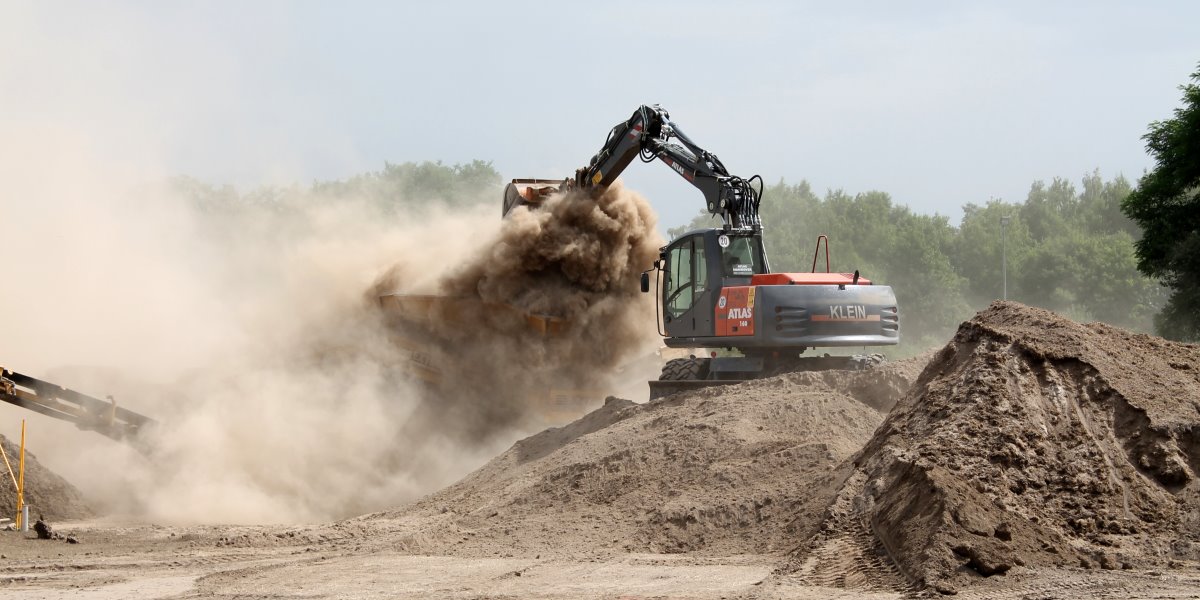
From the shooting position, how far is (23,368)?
18.6 m

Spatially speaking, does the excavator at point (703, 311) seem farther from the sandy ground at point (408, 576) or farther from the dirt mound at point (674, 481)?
the sandy ground at point (408, 576)

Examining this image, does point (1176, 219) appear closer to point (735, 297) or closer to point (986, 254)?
point (735, 297)

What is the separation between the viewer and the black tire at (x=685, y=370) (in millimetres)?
16281

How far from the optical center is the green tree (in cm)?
A: 3011

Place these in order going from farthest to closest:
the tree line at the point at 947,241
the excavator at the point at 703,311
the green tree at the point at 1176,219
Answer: the tree line at the point at 947,241 → the green tree at the point at 1176,219 → the excavator at the point at 703,311

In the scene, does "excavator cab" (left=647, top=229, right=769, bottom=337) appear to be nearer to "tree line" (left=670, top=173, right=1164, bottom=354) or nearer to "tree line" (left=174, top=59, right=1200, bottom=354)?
"tree line" (left=174, top=59, right=1200, bottom=354)

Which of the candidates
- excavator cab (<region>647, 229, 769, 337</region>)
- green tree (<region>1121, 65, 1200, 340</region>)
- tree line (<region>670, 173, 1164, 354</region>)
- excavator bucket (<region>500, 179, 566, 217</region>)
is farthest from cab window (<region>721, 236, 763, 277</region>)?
tree line (<region>670, 173, 1164, 354</region>)

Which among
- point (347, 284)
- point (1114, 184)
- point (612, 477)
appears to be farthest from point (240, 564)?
point (1114, 184)

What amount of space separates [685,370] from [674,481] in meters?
4.66

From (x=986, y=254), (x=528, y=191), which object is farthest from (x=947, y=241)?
(x=528, y=191)

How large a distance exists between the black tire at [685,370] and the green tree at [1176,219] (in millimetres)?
18708

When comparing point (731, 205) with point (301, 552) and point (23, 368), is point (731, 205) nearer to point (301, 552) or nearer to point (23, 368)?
point (301, 552)

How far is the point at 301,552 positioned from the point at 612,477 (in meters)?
3.13

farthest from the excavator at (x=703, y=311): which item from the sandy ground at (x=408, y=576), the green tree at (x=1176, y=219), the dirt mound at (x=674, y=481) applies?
the green tree at (x=1176, y=219)
